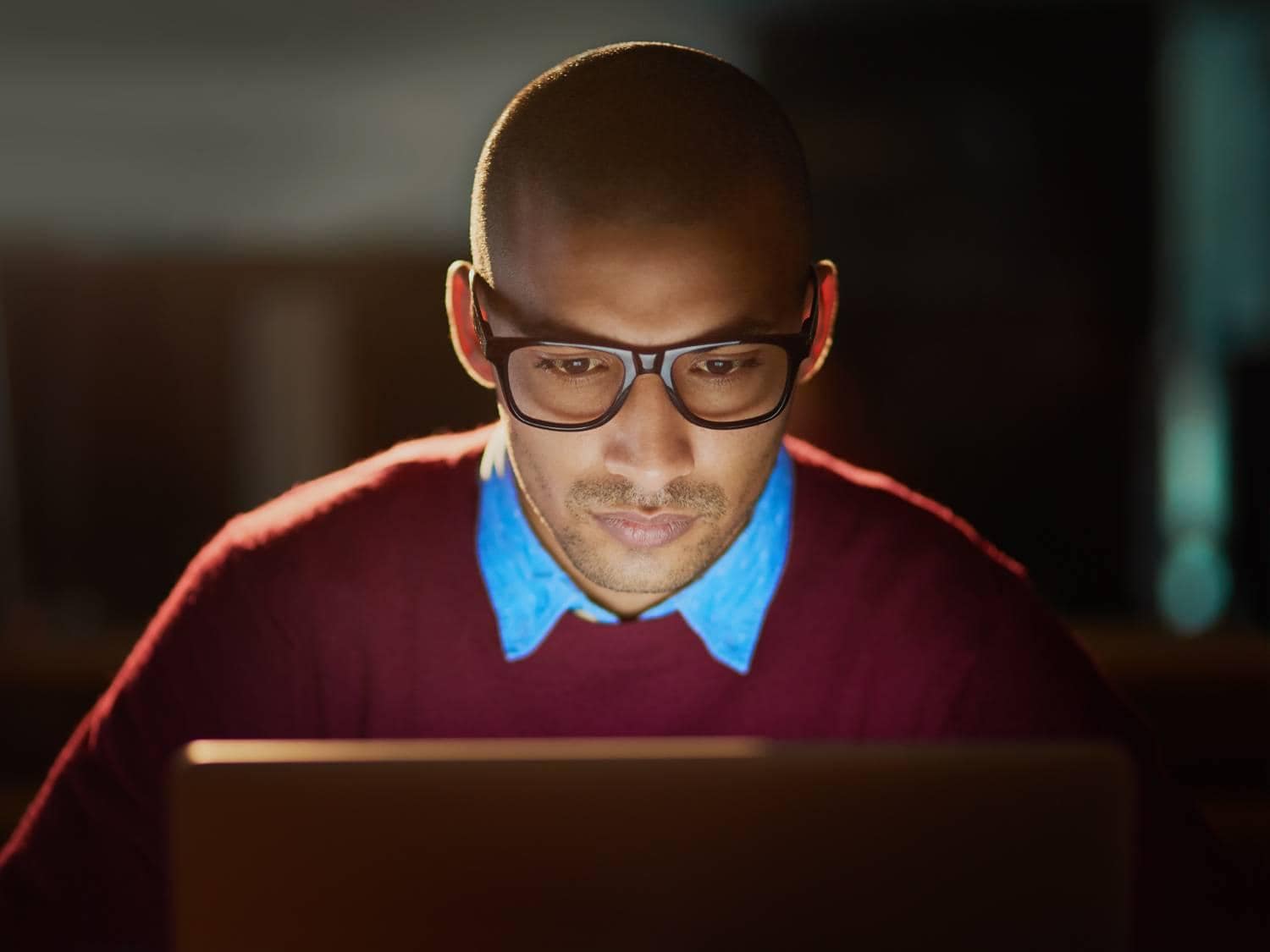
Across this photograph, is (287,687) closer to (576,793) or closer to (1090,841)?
(576,793)

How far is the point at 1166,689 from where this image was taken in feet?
6.68

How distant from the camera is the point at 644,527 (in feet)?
3.82

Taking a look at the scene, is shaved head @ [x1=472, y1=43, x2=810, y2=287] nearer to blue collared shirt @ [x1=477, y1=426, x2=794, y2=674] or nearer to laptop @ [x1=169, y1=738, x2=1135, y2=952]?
blue collared shirt @ [x1=477, y1=426, x2=794, y2=674]

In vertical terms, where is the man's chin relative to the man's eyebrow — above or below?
below

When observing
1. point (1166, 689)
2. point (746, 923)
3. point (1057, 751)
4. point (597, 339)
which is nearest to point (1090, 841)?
point (1057, 751)

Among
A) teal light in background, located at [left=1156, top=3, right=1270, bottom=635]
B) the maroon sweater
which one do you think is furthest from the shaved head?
teal light in background, located at [left=1156, top=3, right=1270, bottom=635]

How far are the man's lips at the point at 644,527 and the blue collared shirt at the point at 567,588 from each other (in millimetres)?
119

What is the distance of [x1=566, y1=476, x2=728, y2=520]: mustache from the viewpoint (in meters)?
1.14

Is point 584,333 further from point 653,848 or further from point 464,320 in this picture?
point 653,848

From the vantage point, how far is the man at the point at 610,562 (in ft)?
3.70

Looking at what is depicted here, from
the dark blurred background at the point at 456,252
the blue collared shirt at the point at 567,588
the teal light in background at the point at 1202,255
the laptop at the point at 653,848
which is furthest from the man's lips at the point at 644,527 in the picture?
the teal light in background at the point at 1202,255

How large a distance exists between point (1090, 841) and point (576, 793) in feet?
0.93

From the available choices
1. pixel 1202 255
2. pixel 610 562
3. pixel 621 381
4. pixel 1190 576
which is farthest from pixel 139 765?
pixel 1202 255

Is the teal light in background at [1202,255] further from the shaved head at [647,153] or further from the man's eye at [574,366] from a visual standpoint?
the man's eye at [574,366]
